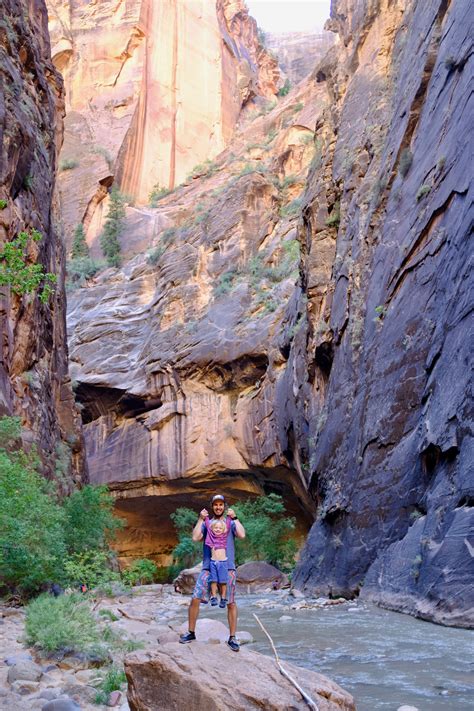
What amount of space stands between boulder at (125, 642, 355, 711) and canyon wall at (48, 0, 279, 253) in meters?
55.2

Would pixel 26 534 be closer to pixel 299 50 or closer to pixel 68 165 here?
pixel 68 165

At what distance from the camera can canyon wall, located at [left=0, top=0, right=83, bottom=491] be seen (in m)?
16.5

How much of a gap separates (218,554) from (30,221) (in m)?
15.4

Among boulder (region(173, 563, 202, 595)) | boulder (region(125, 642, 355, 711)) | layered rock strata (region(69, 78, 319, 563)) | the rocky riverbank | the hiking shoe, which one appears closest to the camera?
boulder (region(125, 642, 355, 711))

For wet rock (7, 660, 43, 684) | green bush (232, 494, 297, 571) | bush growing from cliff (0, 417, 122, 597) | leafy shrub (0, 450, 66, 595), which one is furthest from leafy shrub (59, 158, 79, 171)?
wet rock (7, 660, 43, 684)

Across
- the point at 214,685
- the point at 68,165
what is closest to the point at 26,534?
the point at 214,685

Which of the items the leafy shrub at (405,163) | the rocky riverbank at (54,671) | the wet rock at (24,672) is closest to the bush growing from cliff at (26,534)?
the rocky riverbank at (54,671)

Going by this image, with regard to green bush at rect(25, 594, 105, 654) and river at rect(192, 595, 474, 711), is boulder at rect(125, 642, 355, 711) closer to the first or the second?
river at rect(192, 595, 474, 711)

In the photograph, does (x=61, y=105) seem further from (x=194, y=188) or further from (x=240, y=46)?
(x=240, y=46)

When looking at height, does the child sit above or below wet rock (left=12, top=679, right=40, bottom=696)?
above

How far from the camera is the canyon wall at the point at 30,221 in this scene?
1653cm

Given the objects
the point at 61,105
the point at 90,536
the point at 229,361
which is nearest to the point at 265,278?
the point at 229,361

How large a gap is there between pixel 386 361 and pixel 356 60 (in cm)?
1566

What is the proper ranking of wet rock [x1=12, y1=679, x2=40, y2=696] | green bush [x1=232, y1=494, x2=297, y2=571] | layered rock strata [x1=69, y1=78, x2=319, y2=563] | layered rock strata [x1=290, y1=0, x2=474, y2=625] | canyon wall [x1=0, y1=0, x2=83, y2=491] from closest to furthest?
wet rock [x1=12, y1=679, x2=40, y2=696] → layered rock strata [x1=290, y1=0, x2=474, y2=625] → canyon wall [x1=0, y1=0, x2=83, y2=491] → green bush [x1=232, y1=494, x2=297, y2=571] → layered rock strata [x1=69, y1=78, x2=319, y2=563]
